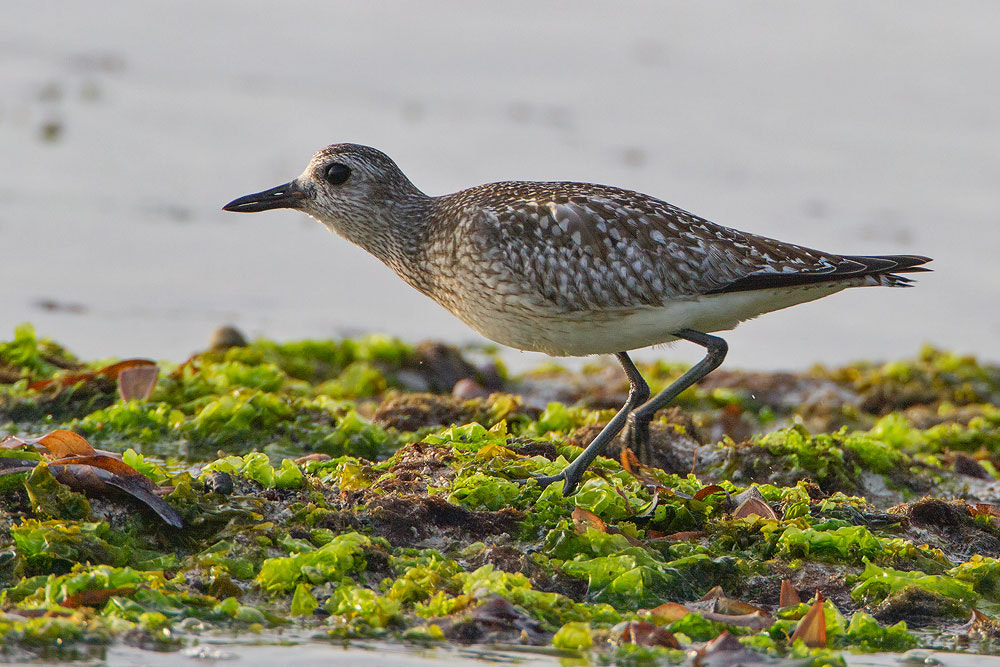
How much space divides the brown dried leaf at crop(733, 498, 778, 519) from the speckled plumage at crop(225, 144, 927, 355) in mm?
1185

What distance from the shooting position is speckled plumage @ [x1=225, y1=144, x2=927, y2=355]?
6.38m

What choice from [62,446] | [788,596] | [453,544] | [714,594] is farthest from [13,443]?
[788,596]

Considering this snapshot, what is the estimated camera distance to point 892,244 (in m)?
13.3

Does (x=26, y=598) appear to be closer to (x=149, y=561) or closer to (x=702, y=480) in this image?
(x=149, y=561)

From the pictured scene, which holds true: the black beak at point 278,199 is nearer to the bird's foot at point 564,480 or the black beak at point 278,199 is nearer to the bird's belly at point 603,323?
the bird's belly at point 603,323

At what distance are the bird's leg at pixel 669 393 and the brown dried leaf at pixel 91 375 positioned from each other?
9.15 feet

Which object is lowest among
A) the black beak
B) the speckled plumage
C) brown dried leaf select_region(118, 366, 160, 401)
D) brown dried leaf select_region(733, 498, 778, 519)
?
brown dried leaf select_region(733, 498, 778, 519)

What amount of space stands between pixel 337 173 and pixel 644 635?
3.60m

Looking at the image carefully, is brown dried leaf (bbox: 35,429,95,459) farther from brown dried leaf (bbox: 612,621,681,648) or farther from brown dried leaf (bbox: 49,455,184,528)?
brown dried leaf (bbox: 612,621,681,648)

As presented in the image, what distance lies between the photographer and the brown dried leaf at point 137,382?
7207 mm

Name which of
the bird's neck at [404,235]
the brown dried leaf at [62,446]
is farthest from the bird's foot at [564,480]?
the brown dried leaf at [62,446]

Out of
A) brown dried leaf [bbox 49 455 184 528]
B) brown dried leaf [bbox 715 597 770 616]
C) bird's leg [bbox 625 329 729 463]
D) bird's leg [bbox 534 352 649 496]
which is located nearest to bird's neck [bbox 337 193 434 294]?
bird's leg [bbox 534 352 649 496]

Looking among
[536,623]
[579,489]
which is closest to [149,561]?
[536,623]

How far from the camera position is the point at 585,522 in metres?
5.13
